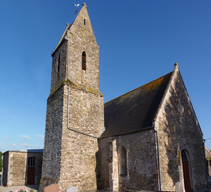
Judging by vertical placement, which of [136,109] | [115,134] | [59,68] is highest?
[59,68]

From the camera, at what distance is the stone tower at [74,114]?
14609 mm

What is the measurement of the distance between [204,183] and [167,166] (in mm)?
4522

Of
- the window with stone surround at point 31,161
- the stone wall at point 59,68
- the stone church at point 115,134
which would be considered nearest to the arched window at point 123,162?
the stone church at point 115,134

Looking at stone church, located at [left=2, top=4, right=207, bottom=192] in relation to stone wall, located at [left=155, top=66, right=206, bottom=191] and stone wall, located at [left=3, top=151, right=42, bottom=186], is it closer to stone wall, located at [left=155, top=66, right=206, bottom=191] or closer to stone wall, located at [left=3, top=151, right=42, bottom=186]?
stone wall, located at [left=155, top=66, right=206, bottom=191]

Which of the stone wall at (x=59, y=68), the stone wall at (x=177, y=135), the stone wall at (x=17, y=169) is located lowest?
the stone wall at (x=17, y=169)

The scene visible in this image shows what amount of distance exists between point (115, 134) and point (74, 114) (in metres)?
3.78

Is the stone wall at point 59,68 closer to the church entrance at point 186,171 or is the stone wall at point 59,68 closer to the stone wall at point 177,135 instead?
the stone wall at point 177,135

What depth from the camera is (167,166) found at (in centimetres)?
1191

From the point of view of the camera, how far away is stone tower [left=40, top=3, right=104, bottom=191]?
14609 mm

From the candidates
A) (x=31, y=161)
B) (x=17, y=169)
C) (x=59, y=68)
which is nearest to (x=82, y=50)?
(x=59, y=68)

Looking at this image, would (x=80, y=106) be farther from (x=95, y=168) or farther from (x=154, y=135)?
(x=154, y=135)

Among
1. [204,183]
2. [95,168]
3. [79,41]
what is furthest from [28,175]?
[204,183]

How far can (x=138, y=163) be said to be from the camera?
1286cm

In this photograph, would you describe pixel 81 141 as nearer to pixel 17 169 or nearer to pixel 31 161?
pixel 31 161
